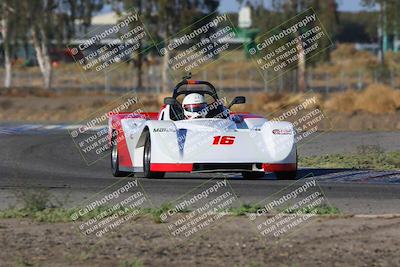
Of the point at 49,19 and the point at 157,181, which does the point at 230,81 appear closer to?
the point at 49,19

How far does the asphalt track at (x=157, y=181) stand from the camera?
14195 millimetres

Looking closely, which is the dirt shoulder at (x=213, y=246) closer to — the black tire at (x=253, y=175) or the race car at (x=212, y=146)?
the race car at (x=212, y=146)

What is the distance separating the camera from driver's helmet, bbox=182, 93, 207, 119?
58.8 ft

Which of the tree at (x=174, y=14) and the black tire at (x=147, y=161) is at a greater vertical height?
the black tire at (x=147, y=161)

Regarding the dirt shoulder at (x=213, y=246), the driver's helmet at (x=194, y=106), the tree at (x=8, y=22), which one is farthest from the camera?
the tree at (x=8, y=22)

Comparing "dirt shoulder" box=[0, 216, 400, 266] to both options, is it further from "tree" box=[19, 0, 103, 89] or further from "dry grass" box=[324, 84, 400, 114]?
"tree" box=[19, 0, 103, 89]

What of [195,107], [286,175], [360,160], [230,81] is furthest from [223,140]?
[230,81]

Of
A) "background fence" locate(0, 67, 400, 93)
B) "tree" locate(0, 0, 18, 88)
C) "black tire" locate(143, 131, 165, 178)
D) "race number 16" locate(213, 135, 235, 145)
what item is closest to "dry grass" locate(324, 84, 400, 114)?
"background fence" locate(0, 67, 400, 93)

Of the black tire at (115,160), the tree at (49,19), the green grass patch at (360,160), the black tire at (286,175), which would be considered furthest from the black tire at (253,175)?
the tree at (49,19)

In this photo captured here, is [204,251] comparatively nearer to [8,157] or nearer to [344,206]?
[344,206]

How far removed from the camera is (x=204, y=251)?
10.2 metres

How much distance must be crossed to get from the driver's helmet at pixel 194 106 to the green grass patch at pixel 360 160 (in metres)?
3.53

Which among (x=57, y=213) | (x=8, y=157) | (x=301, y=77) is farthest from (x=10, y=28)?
(x=57, y=213)

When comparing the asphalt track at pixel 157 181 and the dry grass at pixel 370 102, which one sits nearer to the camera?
the asphalt track at pixel 157 181
